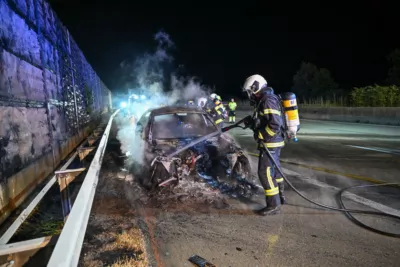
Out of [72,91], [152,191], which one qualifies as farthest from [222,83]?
[152,191]

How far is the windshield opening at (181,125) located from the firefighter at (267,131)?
82.1 inches

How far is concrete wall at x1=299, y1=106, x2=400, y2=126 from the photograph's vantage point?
16.7m

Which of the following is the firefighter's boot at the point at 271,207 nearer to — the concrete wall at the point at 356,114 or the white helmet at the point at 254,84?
the white helmet at the point at 254,84

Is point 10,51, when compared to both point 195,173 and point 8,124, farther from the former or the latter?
point 195,173

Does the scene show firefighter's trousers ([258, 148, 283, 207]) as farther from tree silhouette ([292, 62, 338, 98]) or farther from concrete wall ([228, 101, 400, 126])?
tree silhouette ([292, 62, 338, 98])

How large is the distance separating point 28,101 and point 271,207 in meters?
4.09

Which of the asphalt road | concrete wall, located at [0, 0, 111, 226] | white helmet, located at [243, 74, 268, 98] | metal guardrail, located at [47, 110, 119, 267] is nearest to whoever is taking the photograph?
metal guardrail, located at [47, 110, 119, 267]

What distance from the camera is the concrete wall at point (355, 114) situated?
659 inches

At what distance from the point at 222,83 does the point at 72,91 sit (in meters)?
62.8

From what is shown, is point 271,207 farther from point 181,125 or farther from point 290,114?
point 181,125

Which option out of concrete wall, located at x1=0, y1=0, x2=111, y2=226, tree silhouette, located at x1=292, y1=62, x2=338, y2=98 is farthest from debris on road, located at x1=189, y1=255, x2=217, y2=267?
tree silhouette, located at x1=292, y1=62, x2=338, y2=98

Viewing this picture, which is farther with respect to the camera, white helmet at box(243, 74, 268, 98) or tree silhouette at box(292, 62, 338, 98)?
tree silhouette at box(292, 62, 338, 98)

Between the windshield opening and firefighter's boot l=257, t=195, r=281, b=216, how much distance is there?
248cm

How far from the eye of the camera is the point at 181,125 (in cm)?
670
